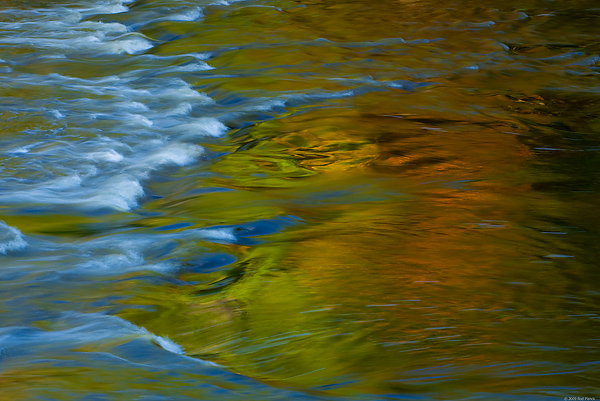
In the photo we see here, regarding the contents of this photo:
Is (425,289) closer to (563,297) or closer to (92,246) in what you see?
(563,297)

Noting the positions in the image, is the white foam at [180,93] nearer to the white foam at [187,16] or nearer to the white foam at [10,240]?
the white foam at [187,16]

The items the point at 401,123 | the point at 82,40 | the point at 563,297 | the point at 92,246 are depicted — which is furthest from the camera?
the point at 82,40

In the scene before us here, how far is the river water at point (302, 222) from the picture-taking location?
2.74 metres

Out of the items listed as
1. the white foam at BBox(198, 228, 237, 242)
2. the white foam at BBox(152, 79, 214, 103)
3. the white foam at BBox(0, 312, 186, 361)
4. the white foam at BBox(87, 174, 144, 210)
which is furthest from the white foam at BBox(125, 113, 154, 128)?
the white foam at BBox(0, 312, 186, 361)

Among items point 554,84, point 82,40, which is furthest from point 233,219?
point 82,40

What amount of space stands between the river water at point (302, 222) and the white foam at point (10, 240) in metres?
0.02

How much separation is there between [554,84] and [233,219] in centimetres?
500

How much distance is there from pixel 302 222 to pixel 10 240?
1.82 metres

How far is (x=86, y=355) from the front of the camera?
9.59ft

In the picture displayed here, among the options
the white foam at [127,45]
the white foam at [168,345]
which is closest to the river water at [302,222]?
the white foam at [168,345]

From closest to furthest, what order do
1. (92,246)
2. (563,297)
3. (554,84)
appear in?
(563,297)
(92,246)
(554,84)

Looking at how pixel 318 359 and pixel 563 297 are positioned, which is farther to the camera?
pixel 563 297

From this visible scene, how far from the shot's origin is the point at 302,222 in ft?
14.6

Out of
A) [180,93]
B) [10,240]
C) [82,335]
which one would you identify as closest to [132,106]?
[180,93]
